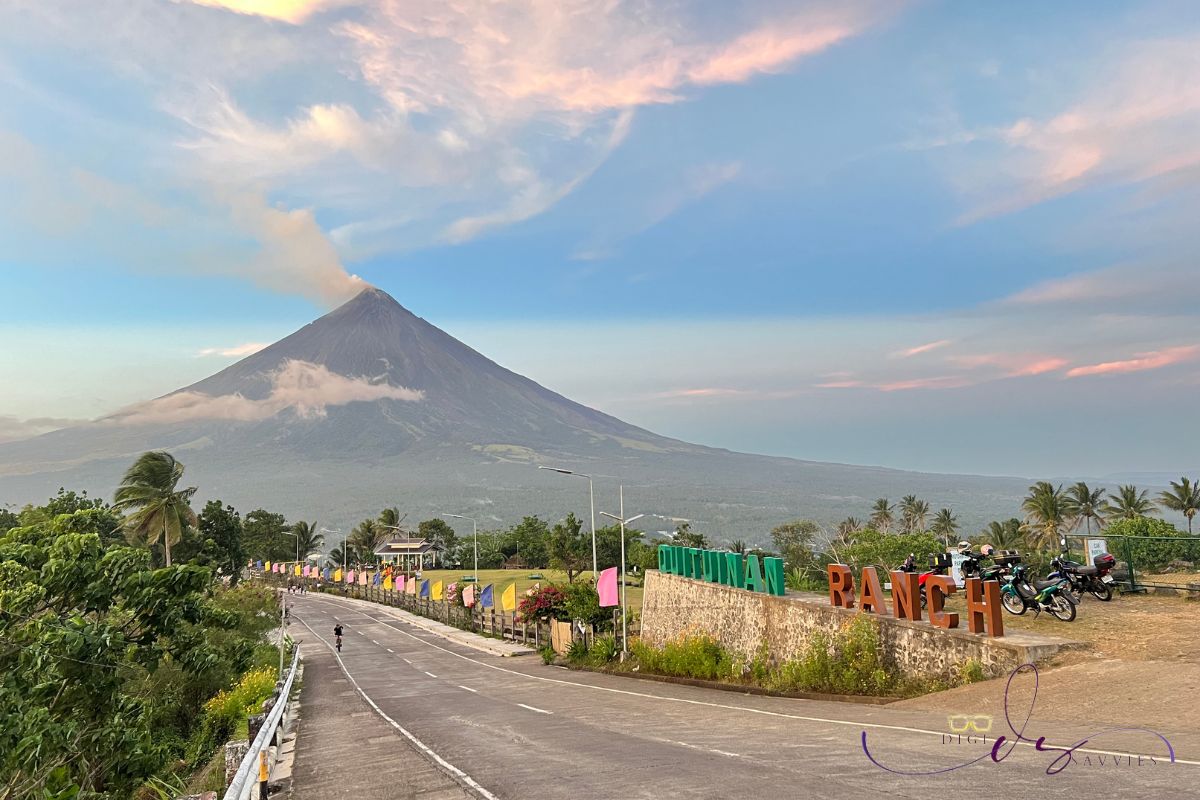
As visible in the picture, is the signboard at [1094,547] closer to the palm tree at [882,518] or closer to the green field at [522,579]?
the green field at [522,579]

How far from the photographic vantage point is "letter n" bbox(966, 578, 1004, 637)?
→ 17.0 meters

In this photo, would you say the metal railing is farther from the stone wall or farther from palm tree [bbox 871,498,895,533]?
palm tree [bbox 871,498,895,533]

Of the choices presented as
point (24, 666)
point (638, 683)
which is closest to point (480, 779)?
point (24, 666)

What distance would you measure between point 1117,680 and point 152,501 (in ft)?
207

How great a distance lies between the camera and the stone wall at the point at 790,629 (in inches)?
664

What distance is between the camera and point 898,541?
265 feet

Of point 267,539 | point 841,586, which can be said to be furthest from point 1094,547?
point 267,539

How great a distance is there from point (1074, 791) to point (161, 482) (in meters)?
66.0

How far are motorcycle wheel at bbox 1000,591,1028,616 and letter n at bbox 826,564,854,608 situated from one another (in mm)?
4033

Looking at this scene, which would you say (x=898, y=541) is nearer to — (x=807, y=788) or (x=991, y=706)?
(x=991, y=706)

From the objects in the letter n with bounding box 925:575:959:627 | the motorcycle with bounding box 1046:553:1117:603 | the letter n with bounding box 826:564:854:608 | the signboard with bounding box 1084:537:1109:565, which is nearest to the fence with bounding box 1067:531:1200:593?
the signboard with bounding box 1084:537:1109:565

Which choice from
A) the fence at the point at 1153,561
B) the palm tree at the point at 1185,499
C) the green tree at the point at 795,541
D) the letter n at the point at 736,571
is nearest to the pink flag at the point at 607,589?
the letter n at the point at 736,571

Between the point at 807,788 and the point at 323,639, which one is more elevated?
the point at 807,788

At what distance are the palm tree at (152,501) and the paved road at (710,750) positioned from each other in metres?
39.2
